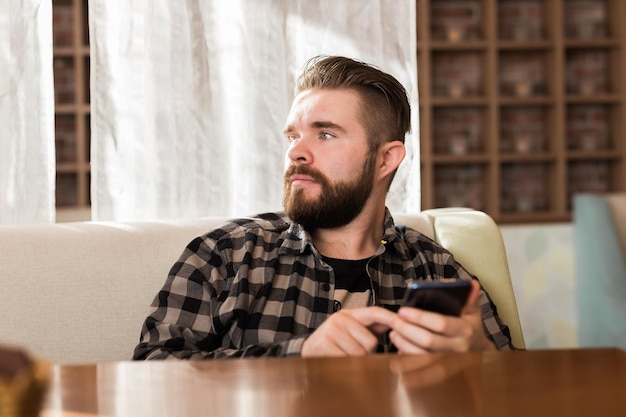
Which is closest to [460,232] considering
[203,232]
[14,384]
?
[203,232]

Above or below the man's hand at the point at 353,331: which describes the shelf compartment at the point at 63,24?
above

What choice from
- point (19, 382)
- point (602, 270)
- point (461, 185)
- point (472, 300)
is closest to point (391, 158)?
point (472, 300)

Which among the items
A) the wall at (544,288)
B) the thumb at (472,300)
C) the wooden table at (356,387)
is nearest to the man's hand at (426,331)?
the thumb at (472,300)

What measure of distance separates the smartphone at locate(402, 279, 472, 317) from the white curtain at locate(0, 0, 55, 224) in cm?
109

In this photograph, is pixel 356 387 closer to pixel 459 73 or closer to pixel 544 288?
pixel 544 288

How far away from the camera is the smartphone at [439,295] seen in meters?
1.07

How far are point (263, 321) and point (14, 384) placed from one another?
1.08 meters

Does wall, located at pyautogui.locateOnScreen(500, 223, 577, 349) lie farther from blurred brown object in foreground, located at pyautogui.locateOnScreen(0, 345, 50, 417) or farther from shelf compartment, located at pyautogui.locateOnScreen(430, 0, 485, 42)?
blurred brown object in foreground, located at pyautogui.locateOnScreen(0, 345, 50, 417)

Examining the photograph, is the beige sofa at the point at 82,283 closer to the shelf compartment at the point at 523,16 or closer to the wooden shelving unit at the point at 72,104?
the wooden shelving unit at the point at 72,104

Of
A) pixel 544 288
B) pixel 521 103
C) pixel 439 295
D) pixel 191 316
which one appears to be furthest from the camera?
pixel 521 103

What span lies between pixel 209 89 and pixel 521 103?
3257mm

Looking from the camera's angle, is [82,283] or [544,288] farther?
[544,288]

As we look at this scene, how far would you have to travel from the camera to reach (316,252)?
1.68 metres

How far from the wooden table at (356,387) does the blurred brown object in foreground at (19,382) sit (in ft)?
0.74
